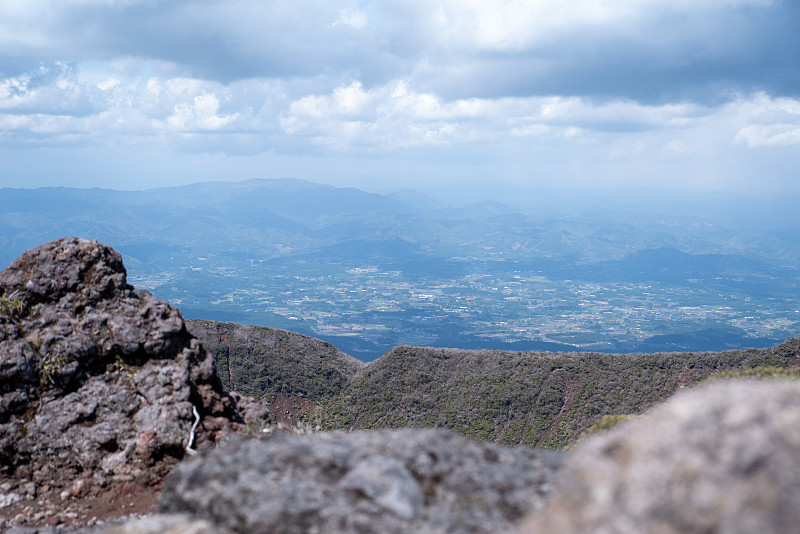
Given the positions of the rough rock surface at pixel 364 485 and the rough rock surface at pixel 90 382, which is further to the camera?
the rough rock surface at pixel 90 382

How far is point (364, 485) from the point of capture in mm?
7238

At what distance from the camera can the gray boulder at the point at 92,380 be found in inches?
612

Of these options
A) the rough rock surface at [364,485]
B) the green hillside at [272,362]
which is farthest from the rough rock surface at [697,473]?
the green hillside at [272,362]

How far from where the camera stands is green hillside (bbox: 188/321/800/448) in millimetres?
48125

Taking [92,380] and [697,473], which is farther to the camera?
[92,380]

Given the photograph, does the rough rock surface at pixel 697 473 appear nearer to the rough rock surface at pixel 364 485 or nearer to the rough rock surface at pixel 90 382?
the rough rock surface at pixel 364 485

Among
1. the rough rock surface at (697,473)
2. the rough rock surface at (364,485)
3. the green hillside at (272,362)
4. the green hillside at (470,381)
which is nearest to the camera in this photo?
the rough rock surface at (697,473)

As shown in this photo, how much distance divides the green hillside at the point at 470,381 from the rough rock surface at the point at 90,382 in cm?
3452

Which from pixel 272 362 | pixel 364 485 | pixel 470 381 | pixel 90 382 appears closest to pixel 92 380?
pixel 90 382

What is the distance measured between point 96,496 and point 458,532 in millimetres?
12718

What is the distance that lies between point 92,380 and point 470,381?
1795 inches

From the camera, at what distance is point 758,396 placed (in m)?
5.83

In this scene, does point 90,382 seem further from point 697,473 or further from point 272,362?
point 272,362

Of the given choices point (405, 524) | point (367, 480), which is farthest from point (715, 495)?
point (367, 480)
